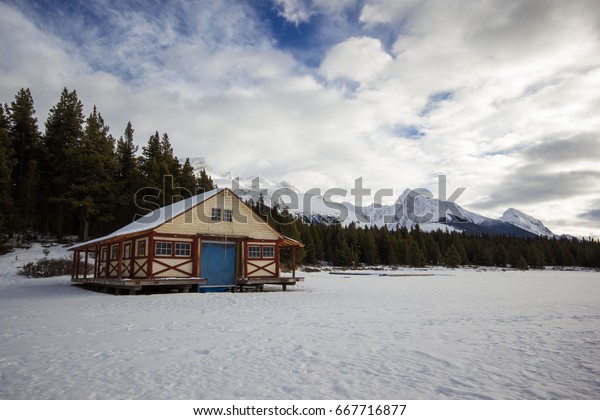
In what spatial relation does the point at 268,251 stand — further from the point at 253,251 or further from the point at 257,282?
the point at 257,282

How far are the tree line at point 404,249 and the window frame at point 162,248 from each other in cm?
3965

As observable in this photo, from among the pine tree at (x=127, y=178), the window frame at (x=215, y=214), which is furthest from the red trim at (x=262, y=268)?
the pine tree at (x=127, y=178)

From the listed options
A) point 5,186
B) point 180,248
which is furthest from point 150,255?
point 5,186

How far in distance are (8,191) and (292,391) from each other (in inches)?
1629

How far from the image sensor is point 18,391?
15.9 ft

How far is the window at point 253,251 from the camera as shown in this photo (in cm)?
2490

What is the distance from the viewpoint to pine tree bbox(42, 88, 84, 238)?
130 ft

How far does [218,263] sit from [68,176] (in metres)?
25.3

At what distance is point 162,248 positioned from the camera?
21609mm

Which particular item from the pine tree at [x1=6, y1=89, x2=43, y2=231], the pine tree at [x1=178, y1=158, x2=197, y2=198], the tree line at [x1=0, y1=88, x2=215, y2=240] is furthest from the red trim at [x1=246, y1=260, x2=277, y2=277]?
the pine tree at [x1=6, y1=89, x2=43, y2=231]

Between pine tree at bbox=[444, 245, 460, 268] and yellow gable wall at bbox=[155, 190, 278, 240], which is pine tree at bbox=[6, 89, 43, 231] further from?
pine tree at bbox=[444, 245, 460, 268]
